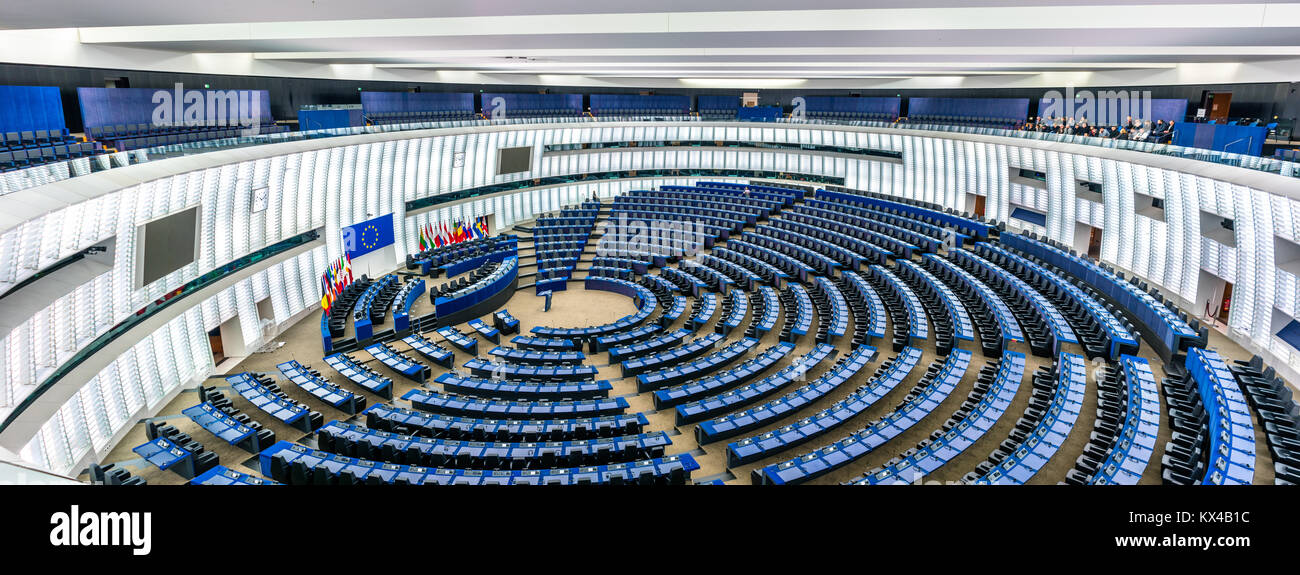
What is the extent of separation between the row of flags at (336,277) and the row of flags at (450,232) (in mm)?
5098

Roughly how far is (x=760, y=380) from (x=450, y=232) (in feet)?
72.0

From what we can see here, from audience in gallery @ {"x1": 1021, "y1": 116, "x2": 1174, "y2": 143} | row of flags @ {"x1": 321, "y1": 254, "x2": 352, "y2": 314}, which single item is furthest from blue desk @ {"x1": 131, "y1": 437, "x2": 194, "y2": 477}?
audience in gallery @ {"x1": 1021, "y1": 116, "x2": 1174, "y2": 143}

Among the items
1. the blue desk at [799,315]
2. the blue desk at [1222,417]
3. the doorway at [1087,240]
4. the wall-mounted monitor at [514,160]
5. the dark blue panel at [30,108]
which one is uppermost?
the dark blue panel at [30,108]

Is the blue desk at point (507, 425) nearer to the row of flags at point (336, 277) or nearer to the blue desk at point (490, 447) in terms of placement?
the blue desk at point (490, 447)

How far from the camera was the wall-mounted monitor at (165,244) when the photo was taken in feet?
56.6

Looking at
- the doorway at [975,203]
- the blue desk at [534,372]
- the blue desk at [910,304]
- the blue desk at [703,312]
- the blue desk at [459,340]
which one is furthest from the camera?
the doorway at [975,203]

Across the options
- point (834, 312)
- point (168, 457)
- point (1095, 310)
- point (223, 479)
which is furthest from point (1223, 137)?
point (168, 457)

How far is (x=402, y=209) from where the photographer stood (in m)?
31.8

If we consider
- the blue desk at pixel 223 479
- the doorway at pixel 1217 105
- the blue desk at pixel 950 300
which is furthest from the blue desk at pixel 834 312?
the doorway at pixel 1217 105

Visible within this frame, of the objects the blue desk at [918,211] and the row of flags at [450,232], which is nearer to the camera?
the blue desk at [918,211]
